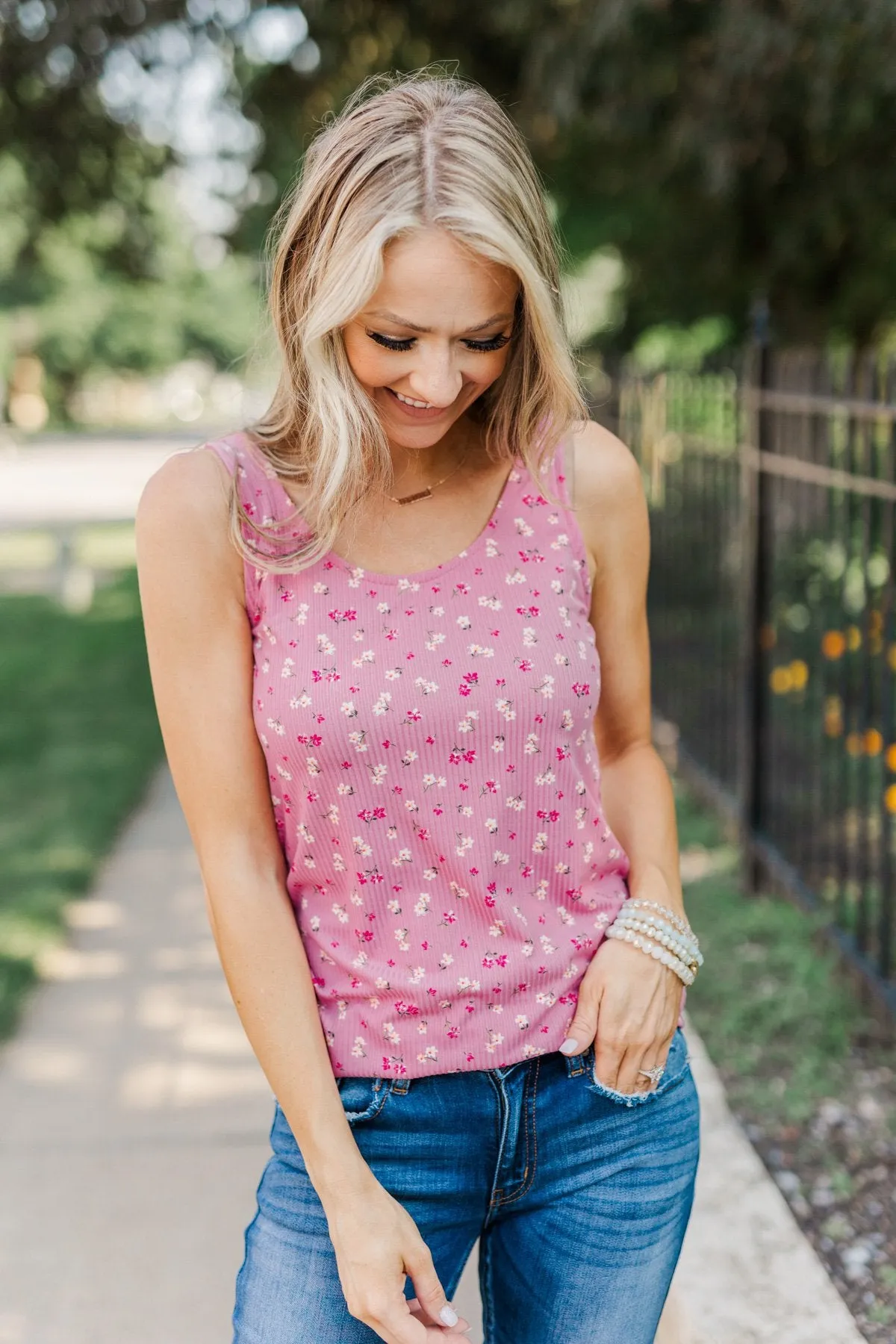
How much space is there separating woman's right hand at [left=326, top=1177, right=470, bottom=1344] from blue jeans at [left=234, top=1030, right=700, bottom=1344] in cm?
6

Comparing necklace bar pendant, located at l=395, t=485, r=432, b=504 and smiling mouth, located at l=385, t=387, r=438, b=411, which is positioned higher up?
smiling mouth, located at l=385, t=387, r=438, b=411

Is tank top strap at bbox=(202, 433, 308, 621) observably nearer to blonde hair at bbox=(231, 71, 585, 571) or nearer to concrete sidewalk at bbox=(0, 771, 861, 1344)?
blonde hair at bbox=(231, 71, 585, 571)

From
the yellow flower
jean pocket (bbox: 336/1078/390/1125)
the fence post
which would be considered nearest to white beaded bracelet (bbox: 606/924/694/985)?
jean pocket (bbox: 336/1078/390/1125)

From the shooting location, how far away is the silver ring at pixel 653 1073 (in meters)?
1.77

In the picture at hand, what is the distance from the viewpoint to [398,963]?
1.69 metres

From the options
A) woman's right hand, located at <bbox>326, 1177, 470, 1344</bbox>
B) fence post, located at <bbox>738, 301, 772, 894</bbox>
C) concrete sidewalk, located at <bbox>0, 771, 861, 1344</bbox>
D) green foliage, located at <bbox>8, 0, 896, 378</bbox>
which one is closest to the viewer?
woman's right hand, located at <bbox>326, 1177, 470, 1344</bbox>

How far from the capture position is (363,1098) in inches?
66.9

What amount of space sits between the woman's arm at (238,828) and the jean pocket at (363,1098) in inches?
1.6

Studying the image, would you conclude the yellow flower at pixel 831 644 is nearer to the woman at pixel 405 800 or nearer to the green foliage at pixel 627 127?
the green foliage at pixel 627 127

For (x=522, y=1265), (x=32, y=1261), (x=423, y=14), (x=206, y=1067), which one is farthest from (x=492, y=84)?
(x=522, y=1265)

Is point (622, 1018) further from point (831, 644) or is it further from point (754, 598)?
point (831, 644)

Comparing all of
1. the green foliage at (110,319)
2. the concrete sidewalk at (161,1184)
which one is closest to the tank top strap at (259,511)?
the concrete sidewalk at (161,1184)

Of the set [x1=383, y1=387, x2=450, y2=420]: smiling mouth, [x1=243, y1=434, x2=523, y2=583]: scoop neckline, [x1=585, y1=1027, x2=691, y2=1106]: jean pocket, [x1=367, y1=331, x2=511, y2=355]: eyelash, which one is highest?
[x1=367, y1=331, x2=511, y2=355]: eyelash

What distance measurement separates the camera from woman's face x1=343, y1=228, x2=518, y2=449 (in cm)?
163
